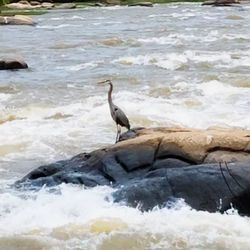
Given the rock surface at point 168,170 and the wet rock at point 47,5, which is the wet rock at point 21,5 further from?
the rock surface at point 168,170

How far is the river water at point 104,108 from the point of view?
273 inches

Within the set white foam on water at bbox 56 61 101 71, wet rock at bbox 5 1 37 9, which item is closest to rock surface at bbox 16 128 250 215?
white foam on water at bbox 56 61 101 71

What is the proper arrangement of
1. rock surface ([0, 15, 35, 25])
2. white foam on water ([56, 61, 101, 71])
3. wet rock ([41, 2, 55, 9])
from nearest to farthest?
white foam on water ([56, 61, 101, 71]), rock surface ([0, 15, 35, 25]), wet rock ([41, 2, 55, 9])

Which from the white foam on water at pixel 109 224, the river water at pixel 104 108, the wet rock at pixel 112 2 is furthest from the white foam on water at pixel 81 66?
the wet rock at pixel 112 2

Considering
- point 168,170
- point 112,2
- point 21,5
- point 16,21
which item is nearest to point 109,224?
point 168,170

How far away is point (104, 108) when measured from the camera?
44.2 feet

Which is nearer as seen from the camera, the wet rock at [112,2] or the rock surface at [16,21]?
the rock surface at [16,21]

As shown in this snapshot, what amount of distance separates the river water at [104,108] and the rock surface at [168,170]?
18cm

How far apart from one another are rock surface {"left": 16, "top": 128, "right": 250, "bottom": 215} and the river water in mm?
175

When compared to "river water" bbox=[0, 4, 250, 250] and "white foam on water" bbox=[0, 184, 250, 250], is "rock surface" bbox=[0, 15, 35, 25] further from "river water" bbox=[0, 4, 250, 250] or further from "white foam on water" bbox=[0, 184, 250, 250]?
"white foam on water" bbox=[0, 184, 250, 250]

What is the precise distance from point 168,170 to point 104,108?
587 cm

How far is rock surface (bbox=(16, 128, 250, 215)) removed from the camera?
742 cm

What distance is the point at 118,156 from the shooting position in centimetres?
828

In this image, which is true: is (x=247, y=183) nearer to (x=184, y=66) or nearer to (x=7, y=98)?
(x=7, y=98)
